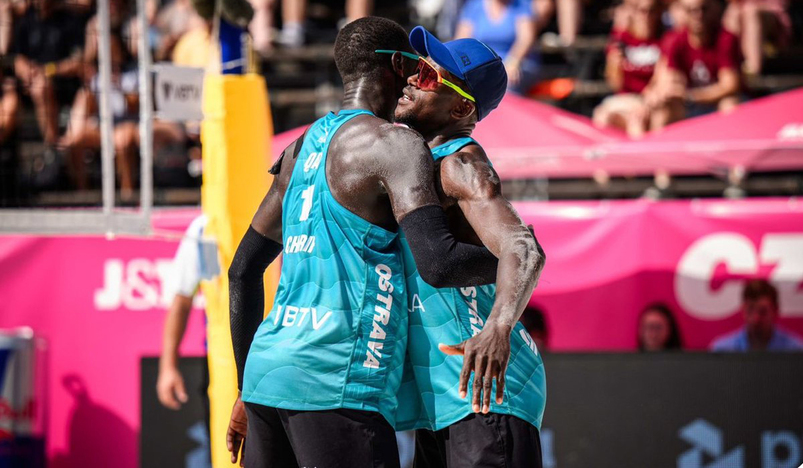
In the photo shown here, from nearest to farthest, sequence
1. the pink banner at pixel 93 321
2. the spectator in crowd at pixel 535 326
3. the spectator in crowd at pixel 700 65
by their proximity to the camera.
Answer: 1. the spectator in crowd at pixel 535 326
2. the pink banner at pixel 93 321
3. the spectator in crowd at pixel 700 65

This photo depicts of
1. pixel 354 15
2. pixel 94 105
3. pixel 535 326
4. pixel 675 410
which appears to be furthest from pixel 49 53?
pixel 675 410

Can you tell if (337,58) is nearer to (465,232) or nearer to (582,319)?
(465,232)

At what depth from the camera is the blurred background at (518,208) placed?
5.47 m

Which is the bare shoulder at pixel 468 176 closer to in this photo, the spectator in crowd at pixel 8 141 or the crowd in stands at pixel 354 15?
the crowd in stands at pixel 354 15

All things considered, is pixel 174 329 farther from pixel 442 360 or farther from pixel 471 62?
pixel 471 62

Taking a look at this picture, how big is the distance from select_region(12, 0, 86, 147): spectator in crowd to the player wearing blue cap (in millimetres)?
6154

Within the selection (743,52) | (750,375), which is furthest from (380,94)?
(743,52)

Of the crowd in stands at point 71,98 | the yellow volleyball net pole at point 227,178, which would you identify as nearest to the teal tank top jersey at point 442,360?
the yellow volleyball net pole at point 227,178

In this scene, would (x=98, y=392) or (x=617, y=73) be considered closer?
(x=98, y=392)

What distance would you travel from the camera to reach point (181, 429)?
6000mm

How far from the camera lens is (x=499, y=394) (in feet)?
8.91

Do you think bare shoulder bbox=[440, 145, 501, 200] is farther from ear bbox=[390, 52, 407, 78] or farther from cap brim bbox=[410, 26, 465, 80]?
ear bbox=[390, 52, 407, 78]

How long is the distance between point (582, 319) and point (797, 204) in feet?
5.52

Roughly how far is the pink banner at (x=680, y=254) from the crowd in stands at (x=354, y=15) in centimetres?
131
